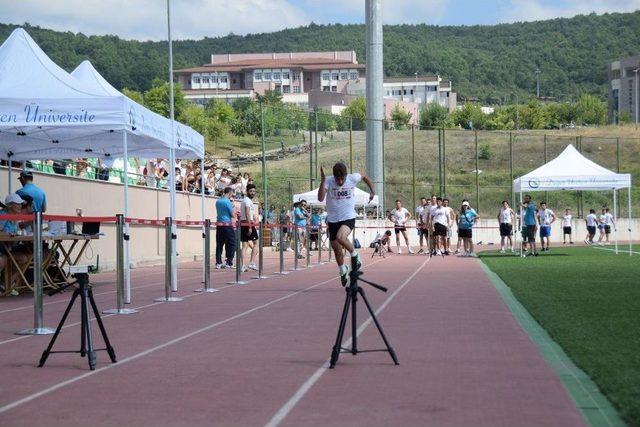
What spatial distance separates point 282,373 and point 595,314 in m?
6.29

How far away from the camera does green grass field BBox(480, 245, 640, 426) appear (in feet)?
29.7

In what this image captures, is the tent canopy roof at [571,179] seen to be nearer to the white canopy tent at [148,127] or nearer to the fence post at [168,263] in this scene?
the white canopy tent at [148,127]

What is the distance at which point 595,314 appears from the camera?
14.7m

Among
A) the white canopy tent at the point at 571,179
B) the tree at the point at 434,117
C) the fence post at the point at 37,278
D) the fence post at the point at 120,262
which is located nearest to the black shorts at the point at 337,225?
the fence post at the point at 120,262

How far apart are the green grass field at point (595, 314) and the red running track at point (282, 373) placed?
16.0 inches

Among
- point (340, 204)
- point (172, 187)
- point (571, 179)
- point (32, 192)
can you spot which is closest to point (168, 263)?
point (340, 204)

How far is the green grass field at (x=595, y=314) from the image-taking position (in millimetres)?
9039

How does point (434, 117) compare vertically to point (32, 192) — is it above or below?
above

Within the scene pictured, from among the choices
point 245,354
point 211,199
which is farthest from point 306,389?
point 211,199

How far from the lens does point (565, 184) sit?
37000 mm

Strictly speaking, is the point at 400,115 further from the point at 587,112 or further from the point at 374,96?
the point at 374,96

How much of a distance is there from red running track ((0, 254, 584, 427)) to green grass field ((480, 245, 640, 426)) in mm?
406

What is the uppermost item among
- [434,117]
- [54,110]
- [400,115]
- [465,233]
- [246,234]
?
[400,115]

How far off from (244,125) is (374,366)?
338ft
